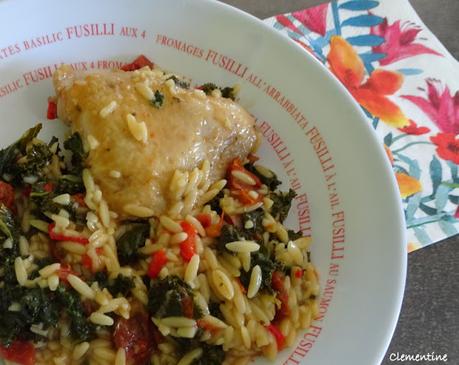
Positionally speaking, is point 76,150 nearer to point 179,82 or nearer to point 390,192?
point 179,82

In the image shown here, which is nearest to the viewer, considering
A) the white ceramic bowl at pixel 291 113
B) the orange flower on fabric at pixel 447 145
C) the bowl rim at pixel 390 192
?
the bowl rim at pixel 390 192

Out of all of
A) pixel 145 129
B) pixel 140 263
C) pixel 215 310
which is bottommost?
pixel 215 310

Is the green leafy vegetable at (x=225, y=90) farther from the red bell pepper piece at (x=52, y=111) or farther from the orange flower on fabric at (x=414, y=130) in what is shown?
the orange flower on fabric at (x=414, y=130)

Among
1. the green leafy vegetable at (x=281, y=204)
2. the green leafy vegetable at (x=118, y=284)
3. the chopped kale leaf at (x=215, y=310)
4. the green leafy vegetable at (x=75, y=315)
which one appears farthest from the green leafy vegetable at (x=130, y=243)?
the green leafy vegetable at (x=281, y=204)

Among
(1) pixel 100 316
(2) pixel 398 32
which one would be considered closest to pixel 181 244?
(1) pixel 100 316

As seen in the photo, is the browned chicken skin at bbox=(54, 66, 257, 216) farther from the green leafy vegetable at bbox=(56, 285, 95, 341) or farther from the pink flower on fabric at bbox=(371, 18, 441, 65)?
the pink flower on fabric at bbox=(371, 18, 441, 65)

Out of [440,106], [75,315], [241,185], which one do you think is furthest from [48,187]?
[440,106]

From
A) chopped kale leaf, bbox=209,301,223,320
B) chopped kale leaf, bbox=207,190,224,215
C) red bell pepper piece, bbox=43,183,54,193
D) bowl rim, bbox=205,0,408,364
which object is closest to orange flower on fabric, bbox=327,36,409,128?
bowl rim, bbox=205,0,408,364
